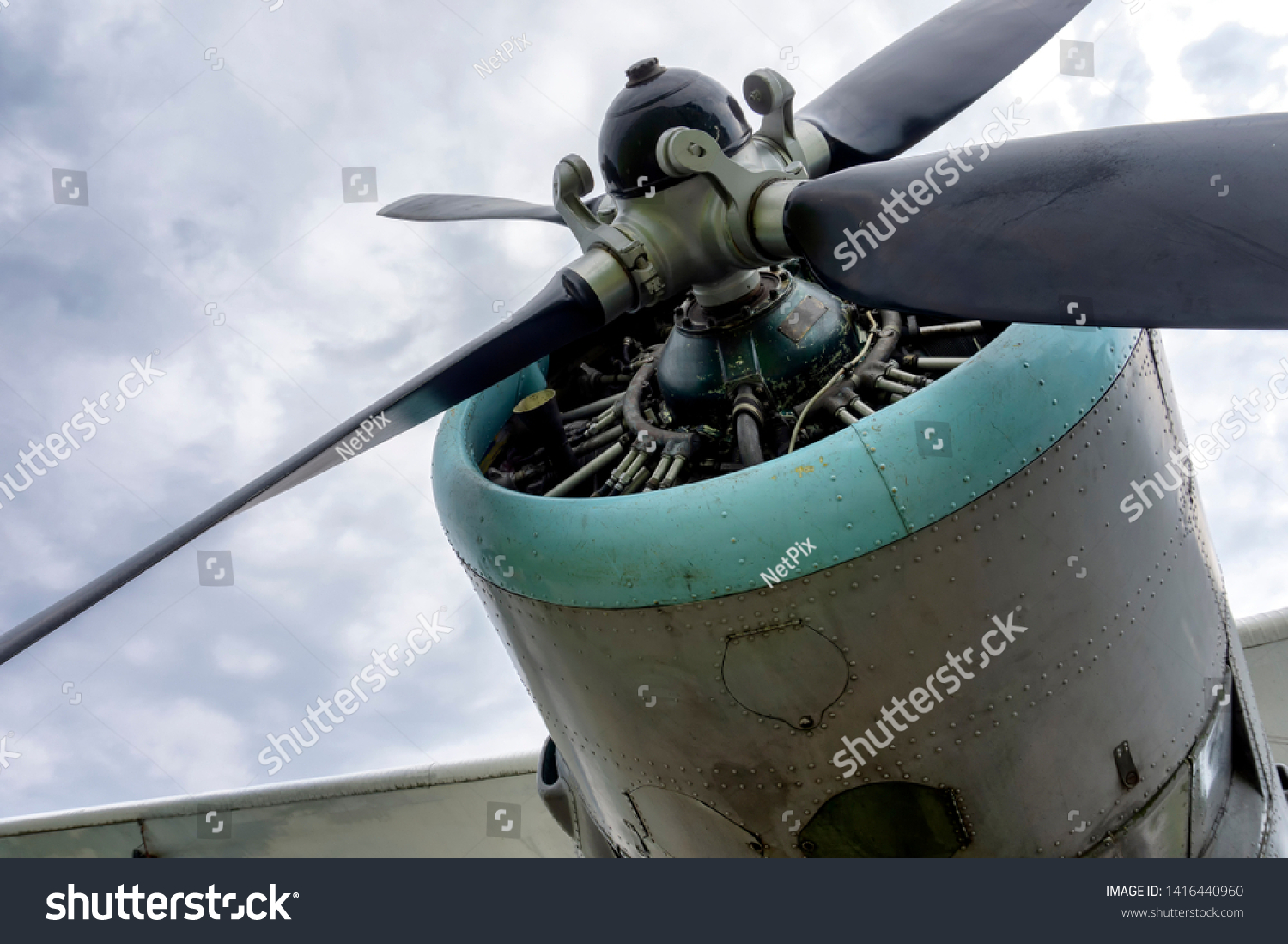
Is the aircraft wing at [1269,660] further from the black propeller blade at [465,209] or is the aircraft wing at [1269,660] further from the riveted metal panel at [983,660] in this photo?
the black propeller blade at [465,209]

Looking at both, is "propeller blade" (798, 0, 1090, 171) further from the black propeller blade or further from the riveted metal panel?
the riveted metal panel

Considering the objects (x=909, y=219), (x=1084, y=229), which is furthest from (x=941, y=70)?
(x=1084, y=229)

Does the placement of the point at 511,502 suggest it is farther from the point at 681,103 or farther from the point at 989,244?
the point at 989,244

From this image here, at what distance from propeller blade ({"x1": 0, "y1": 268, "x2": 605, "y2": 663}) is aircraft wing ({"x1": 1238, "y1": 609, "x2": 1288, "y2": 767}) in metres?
7.98

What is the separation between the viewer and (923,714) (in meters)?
4.18

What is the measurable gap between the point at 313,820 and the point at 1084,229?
9.28m

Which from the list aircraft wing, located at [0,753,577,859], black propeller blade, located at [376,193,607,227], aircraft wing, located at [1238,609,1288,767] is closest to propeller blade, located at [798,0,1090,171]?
black propeller blade, located at [376,193,607,227]

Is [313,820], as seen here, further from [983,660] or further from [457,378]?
[983,660]

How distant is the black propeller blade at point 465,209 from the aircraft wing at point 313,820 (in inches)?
222

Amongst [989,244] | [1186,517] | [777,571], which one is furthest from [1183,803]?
[989,244]

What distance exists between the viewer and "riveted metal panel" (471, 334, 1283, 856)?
159 inches

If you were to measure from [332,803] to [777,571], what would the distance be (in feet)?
24.5

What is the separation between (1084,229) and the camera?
125 inches

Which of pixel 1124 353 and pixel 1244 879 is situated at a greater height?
pixel 1124 353
